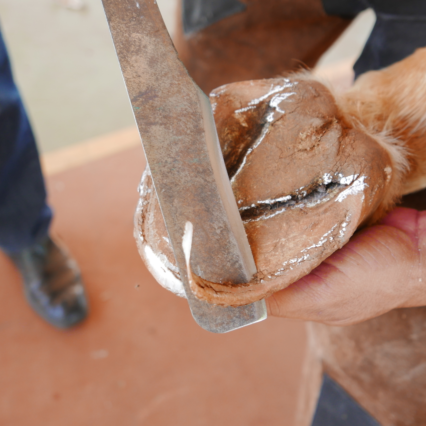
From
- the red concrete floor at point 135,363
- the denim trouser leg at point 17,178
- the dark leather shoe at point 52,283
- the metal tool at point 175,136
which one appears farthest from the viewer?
the dark leather shoe at point 52,283

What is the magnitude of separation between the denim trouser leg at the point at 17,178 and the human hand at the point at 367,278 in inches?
37.2

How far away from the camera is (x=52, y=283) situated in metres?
1.51

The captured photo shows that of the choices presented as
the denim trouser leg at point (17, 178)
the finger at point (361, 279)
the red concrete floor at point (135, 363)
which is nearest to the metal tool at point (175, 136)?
the finger at point (361, 279)

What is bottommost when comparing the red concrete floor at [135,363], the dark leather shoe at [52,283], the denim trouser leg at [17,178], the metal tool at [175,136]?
the red concrete floor at [135,363]

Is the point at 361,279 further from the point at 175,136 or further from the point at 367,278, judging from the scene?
the point at 175,136

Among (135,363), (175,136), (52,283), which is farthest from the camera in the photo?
(52,283)

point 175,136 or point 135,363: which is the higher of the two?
point 175,136

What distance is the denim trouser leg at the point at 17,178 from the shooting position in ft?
3.55

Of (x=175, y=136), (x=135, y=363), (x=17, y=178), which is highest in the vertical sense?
(x=175, y=136)

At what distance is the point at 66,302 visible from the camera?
4.71ft

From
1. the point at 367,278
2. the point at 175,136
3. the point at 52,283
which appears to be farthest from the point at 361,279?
the point at 52,283

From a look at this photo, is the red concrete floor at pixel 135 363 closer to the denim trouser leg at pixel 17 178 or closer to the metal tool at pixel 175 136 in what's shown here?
the denim trouser leg at pixel 17 178

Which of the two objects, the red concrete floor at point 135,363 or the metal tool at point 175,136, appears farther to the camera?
the red concrete floor at point 135,363

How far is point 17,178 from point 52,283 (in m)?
0.48
